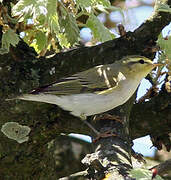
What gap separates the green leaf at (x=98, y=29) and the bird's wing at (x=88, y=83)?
0.20 meters

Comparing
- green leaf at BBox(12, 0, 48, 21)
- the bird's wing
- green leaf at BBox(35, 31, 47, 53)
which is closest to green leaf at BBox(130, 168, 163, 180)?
green leaf at BBox(12, 0, 48, 21)

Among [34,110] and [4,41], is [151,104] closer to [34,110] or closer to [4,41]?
[34,110]

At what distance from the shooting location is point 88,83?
3127 millimetres

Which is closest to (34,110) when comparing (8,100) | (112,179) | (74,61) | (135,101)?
(8,100)

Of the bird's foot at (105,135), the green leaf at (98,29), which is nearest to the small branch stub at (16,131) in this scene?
the bird's foot at (105,135)

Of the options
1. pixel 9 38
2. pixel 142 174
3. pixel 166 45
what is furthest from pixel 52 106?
pixel 142 174

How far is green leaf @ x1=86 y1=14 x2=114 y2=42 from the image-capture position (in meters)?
2.66

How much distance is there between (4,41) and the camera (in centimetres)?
250

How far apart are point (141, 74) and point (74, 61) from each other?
765mm

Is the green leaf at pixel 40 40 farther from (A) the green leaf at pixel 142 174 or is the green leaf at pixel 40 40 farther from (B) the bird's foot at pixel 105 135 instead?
(A) the green leaf at pixel 142 174

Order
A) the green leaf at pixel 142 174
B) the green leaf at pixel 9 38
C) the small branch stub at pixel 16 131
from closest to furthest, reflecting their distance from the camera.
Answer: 1. the green leaf at pixel 142 174
2. the green leaf at pixel 9 38
3. the small branch stub at pixel 16 131

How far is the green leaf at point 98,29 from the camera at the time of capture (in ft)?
8.71

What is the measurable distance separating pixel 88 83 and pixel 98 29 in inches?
21.0

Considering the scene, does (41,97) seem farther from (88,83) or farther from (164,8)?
(164,8)
